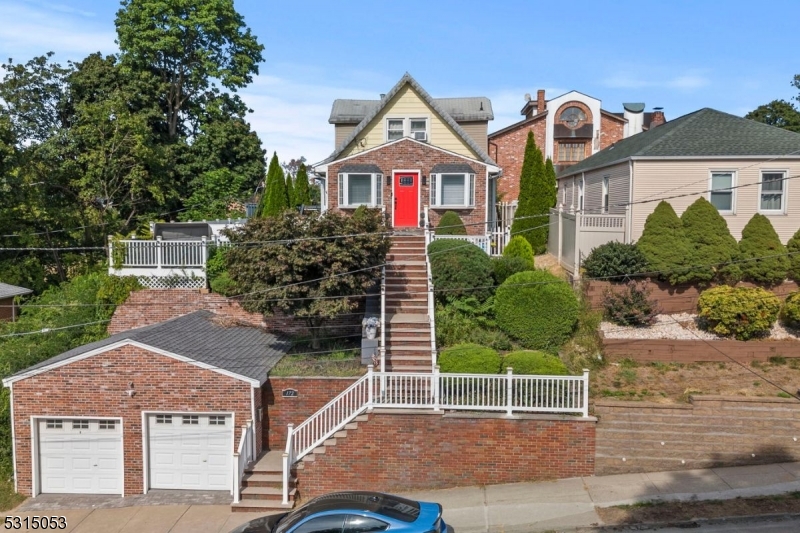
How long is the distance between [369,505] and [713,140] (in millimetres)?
17972

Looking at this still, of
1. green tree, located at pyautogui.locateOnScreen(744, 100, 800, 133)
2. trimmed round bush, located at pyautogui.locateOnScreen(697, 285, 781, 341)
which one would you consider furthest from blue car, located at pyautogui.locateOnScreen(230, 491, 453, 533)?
green tree, located at pyautogui.locateOnScreen(744, 100, 800, 133)

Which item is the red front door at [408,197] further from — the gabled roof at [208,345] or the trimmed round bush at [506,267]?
the gabled roof at [208,345]

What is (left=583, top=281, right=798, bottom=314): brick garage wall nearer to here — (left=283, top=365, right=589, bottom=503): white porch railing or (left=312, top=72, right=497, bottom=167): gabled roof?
(left=283, top=365, right=589, bottom=503): white porch railing

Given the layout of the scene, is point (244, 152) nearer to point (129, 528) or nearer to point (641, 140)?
point (641, 140)

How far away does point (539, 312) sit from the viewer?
17078 mm

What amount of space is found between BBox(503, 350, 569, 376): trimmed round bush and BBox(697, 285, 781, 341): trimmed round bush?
5460 millimetres

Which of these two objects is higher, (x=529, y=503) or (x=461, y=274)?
(x=461, y=274)

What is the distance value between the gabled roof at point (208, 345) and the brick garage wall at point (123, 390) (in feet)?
0.62

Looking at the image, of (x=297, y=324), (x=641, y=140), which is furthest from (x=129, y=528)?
(x=641, y=140)

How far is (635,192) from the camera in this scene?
69.3 feet

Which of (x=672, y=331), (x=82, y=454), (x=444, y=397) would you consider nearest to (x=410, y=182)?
(x=672, y=331)

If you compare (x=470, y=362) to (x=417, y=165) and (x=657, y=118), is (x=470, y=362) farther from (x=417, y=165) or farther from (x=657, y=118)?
(x=657, y=118)

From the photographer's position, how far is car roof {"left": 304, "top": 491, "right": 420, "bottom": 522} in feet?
32.4

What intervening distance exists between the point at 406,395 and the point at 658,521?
5.31 meters
